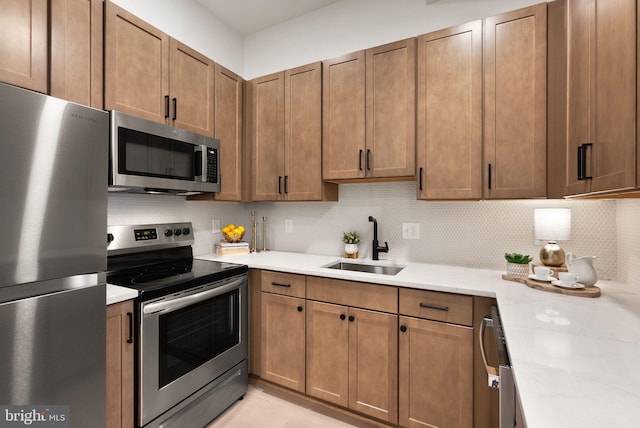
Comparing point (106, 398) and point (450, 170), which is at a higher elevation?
point (450, 170)

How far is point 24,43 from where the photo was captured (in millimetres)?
1312

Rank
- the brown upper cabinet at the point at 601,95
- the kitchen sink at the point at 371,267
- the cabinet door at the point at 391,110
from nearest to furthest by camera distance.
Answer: the brown upper cabinet at the point at 601,95 < the cabinet door at the point at 391,110 < the kitchen sink at the point at 371,267

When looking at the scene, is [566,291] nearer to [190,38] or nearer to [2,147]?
[2,147]

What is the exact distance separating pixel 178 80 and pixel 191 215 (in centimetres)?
103

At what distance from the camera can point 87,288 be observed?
119 centimetres

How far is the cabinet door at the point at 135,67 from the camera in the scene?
1.65 metres

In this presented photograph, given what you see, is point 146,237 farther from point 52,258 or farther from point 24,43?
point 24,43

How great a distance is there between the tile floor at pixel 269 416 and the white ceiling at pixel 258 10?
311 cm

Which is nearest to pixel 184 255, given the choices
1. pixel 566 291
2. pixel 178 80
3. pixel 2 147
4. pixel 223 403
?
pixel 223 403

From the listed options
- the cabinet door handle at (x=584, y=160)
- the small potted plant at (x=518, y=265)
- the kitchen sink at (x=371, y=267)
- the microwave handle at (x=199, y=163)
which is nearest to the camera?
the cabinet door handle at (x=584, y=160)

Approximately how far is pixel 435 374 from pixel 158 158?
6.63 ft

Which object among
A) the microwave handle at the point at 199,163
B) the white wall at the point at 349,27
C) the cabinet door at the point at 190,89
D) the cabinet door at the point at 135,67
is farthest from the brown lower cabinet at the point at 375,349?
the white wall at the point at 349,27

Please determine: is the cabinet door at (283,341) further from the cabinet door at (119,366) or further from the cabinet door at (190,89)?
the cabinet door at (190,89)

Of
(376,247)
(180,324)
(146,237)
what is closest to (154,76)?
(146,237)
